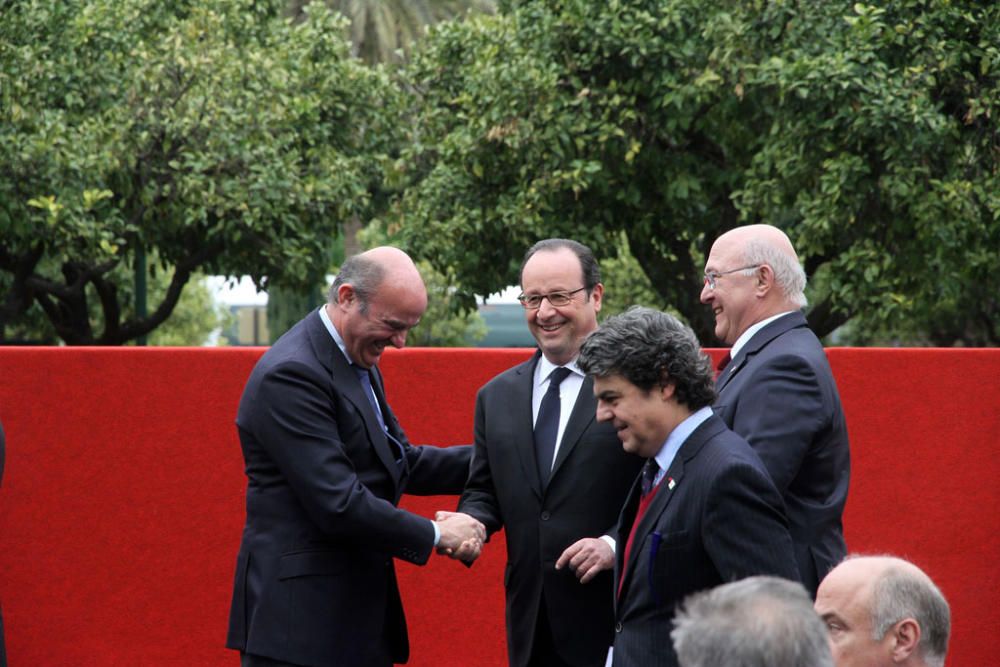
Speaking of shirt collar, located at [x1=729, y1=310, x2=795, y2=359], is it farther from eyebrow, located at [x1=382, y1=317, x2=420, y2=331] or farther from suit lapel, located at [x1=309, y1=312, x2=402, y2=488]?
suit lapel, located at [x1=309, y1=312, x2=402, y2=488]

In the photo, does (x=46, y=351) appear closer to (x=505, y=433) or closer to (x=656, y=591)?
(x=505, y=433)

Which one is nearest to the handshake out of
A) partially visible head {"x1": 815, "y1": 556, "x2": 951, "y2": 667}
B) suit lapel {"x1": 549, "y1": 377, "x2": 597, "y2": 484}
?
suit lapel {"x1": 549, "y1": 377, "x2": 597, "y2": 484}

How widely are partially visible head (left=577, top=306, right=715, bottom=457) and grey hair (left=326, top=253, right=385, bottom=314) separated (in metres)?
1.03

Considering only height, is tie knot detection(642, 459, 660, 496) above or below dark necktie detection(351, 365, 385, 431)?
below

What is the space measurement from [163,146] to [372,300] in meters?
11.1

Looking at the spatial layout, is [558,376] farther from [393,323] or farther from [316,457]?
[316,457]

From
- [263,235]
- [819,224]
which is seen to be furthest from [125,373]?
[263,235]

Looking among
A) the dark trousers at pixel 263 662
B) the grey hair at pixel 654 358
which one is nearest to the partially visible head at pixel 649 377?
the grey hair at pixel 654 358

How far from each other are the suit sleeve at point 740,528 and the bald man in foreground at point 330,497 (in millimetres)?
1235

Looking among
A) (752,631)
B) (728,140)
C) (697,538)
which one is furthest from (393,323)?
(728,140)

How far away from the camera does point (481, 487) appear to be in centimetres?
457

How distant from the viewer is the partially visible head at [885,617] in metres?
2.93

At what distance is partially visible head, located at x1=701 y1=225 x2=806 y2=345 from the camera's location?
3.96m

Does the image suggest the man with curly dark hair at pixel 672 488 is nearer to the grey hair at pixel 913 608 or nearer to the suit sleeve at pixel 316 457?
the grey hair at pixel 913 608
